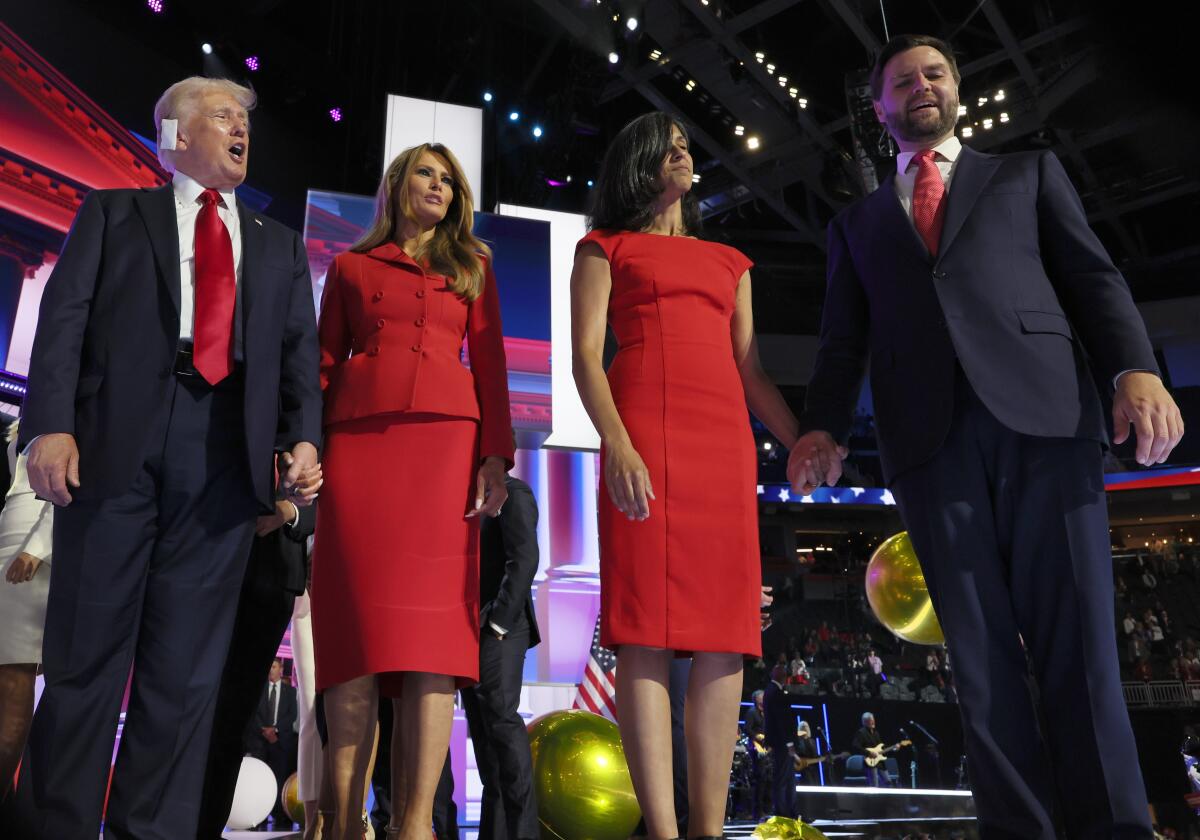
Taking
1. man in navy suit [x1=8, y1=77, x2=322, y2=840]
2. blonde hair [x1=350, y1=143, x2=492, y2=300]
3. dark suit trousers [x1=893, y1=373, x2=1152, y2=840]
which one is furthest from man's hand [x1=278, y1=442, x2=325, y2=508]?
dark suit trousers [x1=893, y1=373, x2=1152, y2=840]

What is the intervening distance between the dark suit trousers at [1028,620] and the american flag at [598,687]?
196 inches

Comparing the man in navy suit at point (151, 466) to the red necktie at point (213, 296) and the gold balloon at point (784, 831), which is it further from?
the gold balloon at point (784, 831)

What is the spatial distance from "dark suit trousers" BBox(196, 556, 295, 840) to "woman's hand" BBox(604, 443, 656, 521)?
4.42 feet

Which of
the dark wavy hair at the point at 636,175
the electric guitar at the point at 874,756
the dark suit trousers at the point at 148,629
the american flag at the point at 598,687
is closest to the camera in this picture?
the dark suit trousers at the point at 148,629

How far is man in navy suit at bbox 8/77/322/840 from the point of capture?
1.98m

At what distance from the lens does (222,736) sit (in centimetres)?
302

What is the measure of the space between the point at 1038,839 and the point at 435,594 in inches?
55.2

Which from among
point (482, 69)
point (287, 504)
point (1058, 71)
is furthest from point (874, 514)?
point (287, 504)

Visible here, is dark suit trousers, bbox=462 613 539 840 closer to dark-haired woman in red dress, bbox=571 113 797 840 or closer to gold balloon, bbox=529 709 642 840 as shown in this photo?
gold balloon, bbox=529 709 642 840

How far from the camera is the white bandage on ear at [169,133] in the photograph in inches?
100

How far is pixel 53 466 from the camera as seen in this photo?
2.03 m

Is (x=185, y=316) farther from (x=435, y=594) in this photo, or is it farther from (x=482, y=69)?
(x=482, y=69)

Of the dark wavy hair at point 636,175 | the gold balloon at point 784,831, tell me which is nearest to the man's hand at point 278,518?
the dark wavy hair at point 636,175

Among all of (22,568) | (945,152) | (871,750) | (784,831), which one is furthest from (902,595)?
(871,750)
